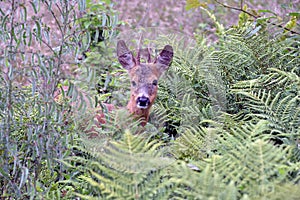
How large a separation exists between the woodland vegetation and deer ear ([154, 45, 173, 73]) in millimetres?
130

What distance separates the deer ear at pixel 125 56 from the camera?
4.47m

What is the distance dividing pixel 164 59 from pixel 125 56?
1.12ft

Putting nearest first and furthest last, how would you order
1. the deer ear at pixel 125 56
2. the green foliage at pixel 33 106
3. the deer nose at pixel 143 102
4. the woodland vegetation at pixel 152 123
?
the woodland vegetation at pixel 152 123 → the green foliage at pixel 33 106 → the deer nose at pixel 143 102 → the deer ear at pixel 125 56

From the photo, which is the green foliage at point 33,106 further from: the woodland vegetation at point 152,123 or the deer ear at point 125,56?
the deer ear at point 125,56

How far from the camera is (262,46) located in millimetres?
4293

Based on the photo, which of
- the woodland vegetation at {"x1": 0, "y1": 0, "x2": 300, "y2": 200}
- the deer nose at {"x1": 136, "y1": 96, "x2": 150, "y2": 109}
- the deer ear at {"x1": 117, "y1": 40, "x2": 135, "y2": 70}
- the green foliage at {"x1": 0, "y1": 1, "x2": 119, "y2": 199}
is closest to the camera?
the woodland vegetation at {"x1": 0, "y1": 0, "x2": 300, "y2": 200}

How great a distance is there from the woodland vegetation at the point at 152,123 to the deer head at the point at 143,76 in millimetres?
126

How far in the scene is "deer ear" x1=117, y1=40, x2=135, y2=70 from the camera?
14.7 ft

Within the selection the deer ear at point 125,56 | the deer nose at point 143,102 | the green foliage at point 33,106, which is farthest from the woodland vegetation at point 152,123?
the deer ear at point 125,56

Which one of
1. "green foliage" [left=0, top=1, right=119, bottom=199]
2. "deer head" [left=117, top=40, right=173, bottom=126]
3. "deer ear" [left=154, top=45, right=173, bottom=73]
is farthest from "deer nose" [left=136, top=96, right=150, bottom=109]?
"green foliage" [left=0, top=1, right=119, bottom=199]

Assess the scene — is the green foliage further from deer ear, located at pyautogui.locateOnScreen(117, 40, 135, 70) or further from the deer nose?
deer ear, located at pyautogui.locateOnScreen(117, 40, 135, 70)

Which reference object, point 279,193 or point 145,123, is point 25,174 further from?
point 145,123

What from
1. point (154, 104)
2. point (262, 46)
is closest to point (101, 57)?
point (154, 104)

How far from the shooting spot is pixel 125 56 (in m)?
4.52
